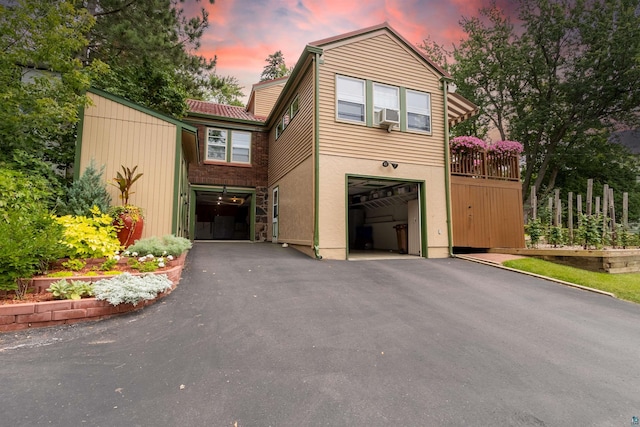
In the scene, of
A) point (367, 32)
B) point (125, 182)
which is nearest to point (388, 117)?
point (367, 32)

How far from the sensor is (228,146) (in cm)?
1277

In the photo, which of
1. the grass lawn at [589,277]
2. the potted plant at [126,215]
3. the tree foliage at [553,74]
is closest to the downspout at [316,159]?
the potted plant at [126,215]

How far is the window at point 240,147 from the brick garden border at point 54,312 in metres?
9.63

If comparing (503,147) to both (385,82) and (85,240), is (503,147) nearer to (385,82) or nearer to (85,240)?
(385,82)

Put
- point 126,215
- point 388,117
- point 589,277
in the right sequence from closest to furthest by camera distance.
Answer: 1. point 126,215
2. point 589,277
3. point 388,117

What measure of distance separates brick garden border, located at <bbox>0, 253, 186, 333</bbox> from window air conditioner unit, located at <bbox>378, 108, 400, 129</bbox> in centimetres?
760

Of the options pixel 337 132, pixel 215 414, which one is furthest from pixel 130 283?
Answer: pixel 337 132

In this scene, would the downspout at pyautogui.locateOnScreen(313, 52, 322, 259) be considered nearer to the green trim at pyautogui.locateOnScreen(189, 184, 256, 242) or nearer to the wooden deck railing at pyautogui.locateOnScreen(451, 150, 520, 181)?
the wooden deck railing at pyautogui.locateOnScreen(451, 150, 520, 181)

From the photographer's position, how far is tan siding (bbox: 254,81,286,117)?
15.6m

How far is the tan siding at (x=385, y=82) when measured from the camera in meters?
8.40

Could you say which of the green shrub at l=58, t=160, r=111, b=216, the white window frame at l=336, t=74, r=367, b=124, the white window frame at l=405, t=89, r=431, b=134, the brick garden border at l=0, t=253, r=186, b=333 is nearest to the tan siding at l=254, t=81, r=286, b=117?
the white window frame at l=336, t=74, r=367, b=124

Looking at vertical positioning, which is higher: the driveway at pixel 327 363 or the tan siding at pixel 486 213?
the tan siding at pixel 486 213

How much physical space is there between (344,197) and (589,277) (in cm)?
592

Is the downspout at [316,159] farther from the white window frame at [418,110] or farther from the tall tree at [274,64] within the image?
the tall tree at [274,64]
